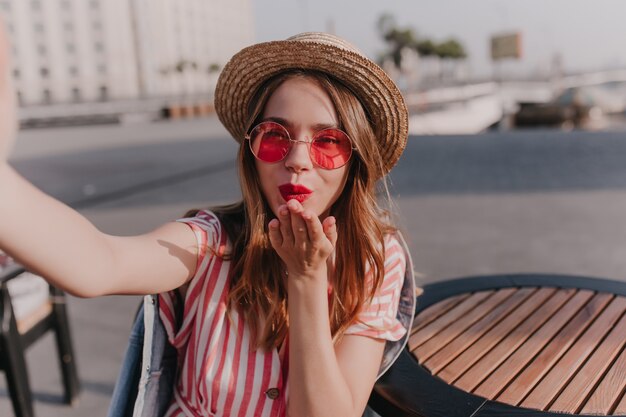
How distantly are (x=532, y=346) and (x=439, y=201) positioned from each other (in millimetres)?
5572

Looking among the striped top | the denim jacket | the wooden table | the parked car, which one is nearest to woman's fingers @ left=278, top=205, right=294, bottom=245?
the striped top

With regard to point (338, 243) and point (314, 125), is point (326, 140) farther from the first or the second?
point (338, 243)

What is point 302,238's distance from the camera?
1135 mm

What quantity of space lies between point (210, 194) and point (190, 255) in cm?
666

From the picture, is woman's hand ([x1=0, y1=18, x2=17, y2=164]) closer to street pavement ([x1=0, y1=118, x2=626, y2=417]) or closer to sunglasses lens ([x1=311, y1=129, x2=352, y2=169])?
sunglasses lens ([x1=311, y1=129, x2=352, y2=169])

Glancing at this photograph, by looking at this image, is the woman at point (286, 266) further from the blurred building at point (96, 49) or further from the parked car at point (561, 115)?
the blurred building at point (96, 49)

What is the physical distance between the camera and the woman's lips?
1377 millimetres

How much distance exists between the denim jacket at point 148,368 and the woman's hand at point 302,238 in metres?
0.42

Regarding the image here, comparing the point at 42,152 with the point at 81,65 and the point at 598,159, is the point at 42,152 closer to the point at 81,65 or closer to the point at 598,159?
the point at 598,159

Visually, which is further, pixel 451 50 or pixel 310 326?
pixel 451 50

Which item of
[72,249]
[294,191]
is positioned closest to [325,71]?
[294,191]

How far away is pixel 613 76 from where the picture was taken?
347 ft

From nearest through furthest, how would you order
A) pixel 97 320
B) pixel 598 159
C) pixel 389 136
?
pixel 389 136, pixel 97 320, pixel 598 159

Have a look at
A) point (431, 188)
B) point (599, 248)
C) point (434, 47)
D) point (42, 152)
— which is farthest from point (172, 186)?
point (434, 47)
